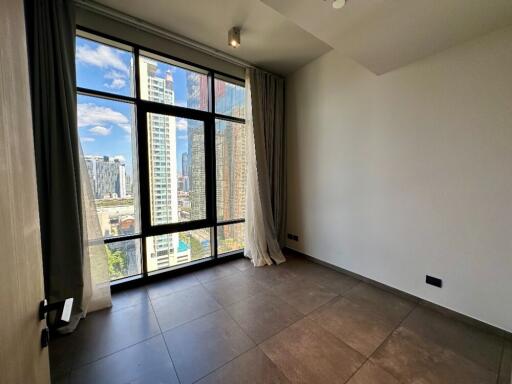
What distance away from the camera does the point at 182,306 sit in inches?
85.7

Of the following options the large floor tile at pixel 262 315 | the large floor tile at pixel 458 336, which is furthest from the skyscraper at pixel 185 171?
the large floor tile at pixel 458 336

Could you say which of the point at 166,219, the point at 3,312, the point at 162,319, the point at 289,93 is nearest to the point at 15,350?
the point at 3,312

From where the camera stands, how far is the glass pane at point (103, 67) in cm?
212

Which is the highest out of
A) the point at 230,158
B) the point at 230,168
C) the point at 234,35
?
the point at 234,35

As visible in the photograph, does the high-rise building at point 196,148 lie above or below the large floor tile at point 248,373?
above

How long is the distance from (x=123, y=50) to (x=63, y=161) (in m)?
1.42

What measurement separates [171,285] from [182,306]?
1.64ft

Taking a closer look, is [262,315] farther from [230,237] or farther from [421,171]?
[421,171]

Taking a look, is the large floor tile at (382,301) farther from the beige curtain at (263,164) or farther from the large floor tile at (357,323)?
the beige curtain at (263,164)

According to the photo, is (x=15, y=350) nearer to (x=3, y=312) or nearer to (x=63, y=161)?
(x=3, y=312)

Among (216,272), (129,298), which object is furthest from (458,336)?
(129,298)

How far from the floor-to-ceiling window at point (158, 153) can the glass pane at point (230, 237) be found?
2cm

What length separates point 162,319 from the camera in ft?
6.49

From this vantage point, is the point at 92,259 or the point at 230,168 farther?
the point at 230,168
